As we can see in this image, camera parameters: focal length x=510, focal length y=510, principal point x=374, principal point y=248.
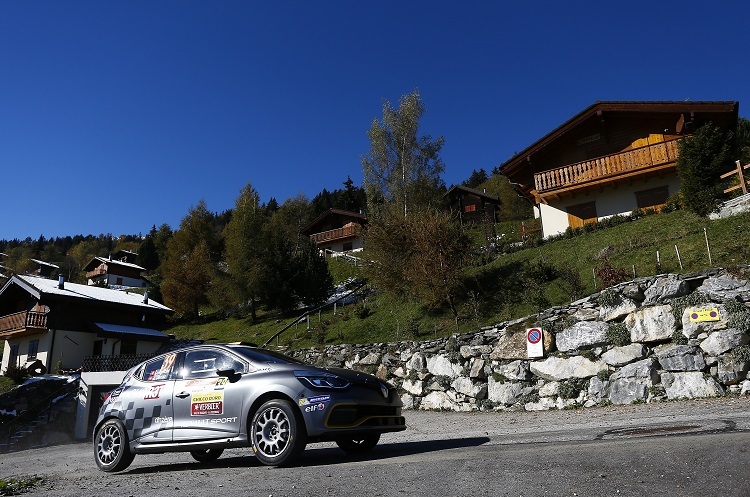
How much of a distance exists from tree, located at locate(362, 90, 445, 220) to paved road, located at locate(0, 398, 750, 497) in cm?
3018

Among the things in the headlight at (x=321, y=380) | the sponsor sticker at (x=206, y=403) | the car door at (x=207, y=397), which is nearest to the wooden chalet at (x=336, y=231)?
the car door at (x=207, y=397)

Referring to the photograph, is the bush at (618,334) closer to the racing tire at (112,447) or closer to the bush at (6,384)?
the racing tire at (112,447)

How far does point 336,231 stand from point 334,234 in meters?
0.40

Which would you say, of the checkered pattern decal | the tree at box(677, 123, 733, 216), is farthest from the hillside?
the checkered pattern decal

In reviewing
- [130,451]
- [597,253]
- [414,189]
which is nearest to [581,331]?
[597,253]

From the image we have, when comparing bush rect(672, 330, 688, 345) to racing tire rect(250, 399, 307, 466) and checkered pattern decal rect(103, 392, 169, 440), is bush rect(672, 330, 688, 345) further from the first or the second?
checkered pattern decal rect(103, 392, 169, 440)

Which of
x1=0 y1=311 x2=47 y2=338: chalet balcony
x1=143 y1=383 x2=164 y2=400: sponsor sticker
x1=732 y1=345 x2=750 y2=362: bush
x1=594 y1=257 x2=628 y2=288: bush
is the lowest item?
x1=143 y1=383 x2=164 y2=400: sponsor sticker

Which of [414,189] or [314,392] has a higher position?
[414,189]

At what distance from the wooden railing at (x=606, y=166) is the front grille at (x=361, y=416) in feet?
75.2

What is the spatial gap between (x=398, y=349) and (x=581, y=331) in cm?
574

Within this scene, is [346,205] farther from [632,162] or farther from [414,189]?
[632,162]

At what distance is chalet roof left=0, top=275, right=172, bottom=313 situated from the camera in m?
31.8

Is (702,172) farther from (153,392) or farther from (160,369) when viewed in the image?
(153,392)

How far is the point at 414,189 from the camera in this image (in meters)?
37.8
